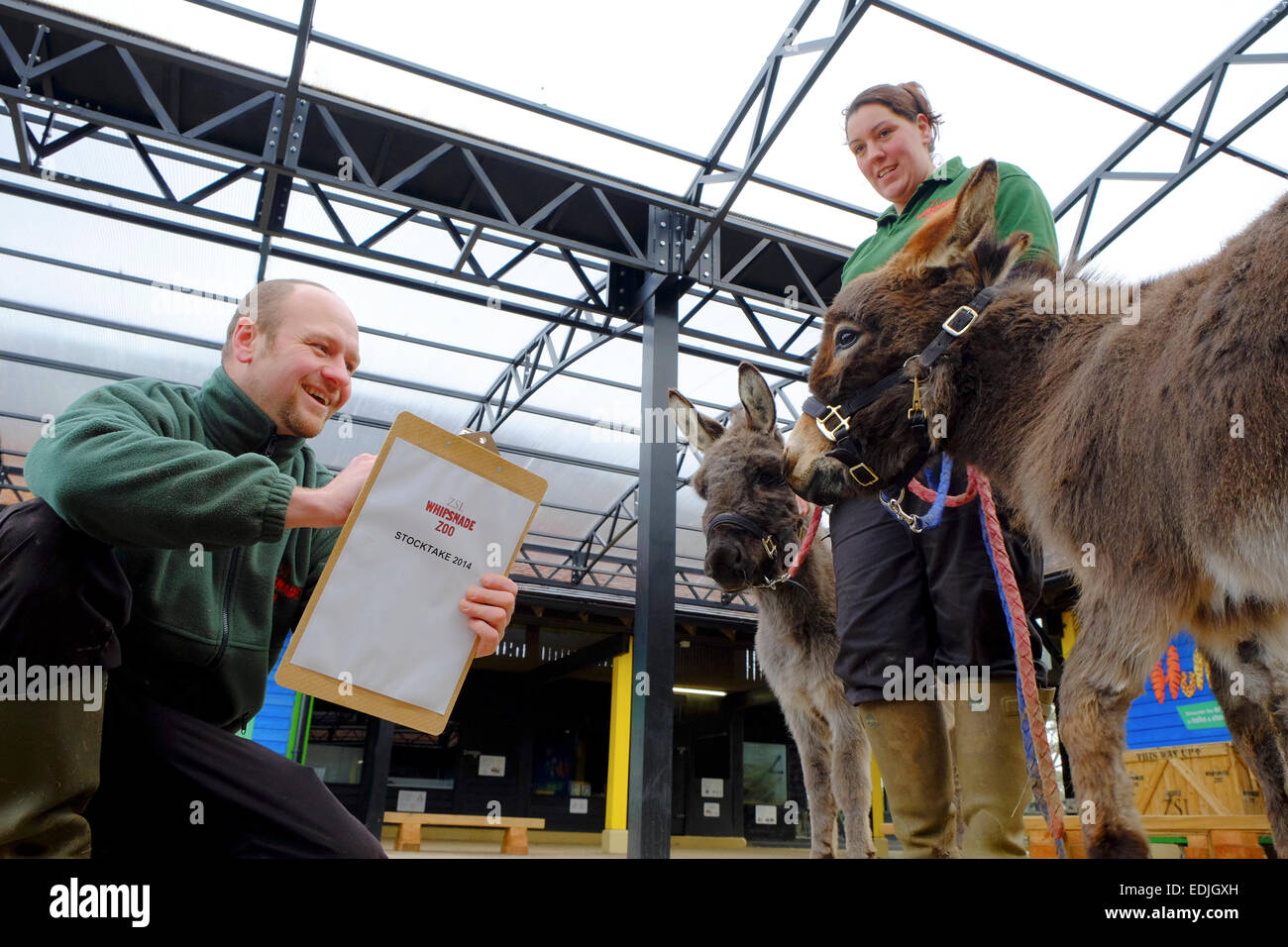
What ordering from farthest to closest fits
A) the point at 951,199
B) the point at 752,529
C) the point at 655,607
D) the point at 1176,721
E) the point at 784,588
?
the point at 1176,721 < the point at 655,607 < the point at 784,588 < the point at 752,529 < the point at 951,199

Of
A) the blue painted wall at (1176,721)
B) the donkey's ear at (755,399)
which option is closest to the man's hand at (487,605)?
the donkey's ear at (755,399)

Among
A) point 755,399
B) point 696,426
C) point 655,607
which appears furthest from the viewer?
point 655,607

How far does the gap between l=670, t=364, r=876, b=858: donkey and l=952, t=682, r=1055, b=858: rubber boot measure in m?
0.89

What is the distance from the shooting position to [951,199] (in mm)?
1872

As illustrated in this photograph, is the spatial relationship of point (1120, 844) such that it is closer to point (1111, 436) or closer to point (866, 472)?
point (1111, 436)

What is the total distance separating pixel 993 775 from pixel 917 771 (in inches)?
8.5

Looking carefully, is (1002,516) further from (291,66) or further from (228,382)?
(291,66)

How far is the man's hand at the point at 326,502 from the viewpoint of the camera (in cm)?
144

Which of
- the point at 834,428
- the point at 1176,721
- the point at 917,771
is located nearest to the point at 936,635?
the point at 917,771

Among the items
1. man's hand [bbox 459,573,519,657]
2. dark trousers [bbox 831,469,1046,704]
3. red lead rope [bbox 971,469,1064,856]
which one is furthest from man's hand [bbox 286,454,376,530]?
dark trousers [bbox 831,469,1046,704]

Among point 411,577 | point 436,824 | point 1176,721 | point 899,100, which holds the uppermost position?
point 899,100

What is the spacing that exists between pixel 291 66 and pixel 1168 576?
23.6 feet
